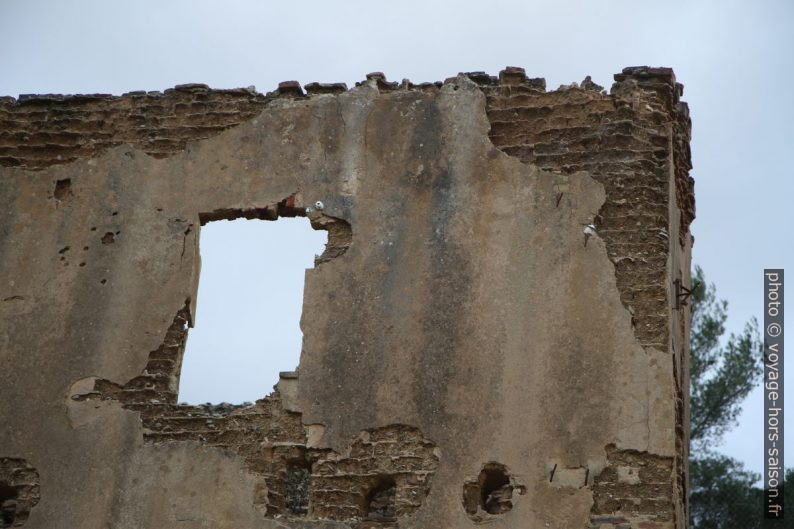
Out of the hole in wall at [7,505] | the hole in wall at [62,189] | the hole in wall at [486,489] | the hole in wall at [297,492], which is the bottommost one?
the hole in wall at [7,505]

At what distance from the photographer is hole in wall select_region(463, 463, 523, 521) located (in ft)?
25.8

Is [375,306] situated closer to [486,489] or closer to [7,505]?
[486,489]

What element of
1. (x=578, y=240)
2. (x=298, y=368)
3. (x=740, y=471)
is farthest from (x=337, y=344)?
(x=740, y=471)

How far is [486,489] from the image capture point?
8.04 metres

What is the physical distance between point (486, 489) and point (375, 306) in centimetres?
135

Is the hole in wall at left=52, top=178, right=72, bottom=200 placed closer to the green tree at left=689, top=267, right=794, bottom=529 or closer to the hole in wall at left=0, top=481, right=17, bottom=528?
the hole in wall at left=0, top=481, right=17, bottom=528

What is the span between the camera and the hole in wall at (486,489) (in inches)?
310

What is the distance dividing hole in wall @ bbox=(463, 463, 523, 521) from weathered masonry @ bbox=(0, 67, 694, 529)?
1 cm

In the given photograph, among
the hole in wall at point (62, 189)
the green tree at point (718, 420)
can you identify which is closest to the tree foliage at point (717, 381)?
the green tree at point (718, 420)

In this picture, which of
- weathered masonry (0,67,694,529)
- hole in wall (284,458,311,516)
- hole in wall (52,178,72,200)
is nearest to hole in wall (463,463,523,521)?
weathered masonry (0,67,694,529)

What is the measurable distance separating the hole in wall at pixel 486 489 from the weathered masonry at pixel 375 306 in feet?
0.04

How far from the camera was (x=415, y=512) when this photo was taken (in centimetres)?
795

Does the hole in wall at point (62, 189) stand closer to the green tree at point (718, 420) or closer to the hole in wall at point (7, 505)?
the hole in wall at point (7, 505)

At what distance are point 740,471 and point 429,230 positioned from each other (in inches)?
389
